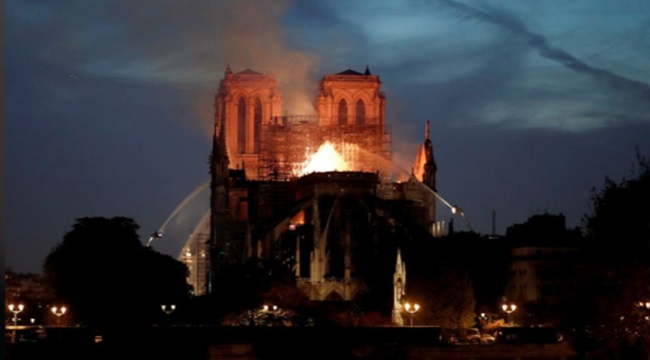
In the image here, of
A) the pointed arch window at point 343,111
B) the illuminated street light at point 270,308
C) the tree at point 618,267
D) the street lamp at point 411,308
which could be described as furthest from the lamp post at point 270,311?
the pointed arch window at point 343,111

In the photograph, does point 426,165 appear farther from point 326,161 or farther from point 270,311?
point 270,311

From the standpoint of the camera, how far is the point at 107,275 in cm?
7206

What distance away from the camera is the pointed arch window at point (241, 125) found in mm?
129375

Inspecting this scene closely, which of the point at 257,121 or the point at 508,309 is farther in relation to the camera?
the point at 257,121

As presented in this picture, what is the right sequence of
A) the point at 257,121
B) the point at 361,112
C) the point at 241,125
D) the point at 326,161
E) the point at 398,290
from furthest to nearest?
the point at 241,125 < the point at 257,121 < the point at 361,112 < the point at 326,161 < the point at 398,290

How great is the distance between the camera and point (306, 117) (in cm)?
12769

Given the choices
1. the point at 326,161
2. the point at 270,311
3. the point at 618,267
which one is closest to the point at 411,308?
the point at 270,311

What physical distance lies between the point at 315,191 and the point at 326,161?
8.20 metres

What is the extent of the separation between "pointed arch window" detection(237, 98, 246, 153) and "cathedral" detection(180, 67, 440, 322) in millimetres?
94

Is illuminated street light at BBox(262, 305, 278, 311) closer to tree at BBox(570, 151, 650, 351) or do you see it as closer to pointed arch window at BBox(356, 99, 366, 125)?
A: tree at BBox(570, 151, 650, 351)

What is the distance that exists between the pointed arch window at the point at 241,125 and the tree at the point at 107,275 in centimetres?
5065

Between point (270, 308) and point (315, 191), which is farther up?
point (315, 191)

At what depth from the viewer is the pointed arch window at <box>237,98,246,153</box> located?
129m

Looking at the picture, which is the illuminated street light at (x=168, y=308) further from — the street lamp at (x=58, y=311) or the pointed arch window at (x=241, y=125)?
the pointed arch window at (x=241, y=125)
